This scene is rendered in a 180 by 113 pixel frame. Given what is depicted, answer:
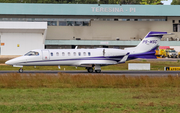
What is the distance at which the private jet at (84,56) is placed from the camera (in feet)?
105

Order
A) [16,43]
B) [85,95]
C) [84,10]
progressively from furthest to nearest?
1. [84,10]
2. [16,43]
3. [85,95]

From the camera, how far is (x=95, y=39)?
3445 inches

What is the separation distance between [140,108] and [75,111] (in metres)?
2.76

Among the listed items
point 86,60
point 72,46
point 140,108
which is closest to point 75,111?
point 140,108

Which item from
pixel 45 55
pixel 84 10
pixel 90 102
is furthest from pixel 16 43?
pixel 90 102

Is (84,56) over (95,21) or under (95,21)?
under

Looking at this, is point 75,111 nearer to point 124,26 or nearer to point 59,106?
point 59,106

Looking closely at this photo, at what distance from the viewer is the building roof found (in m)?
84.7

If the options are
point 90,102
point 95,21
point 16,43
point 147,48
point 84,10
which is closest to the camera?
point 90,102

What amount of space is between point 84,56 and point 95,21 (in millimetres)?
55314

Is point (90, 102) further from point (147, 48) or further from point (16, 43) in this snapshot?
point (16, 43)

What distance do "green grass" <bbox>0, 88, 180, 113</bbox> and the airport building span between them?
65774mm

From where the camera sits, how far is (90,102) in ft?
44.9

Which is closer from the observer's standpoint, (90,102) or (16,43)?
(90,102)
